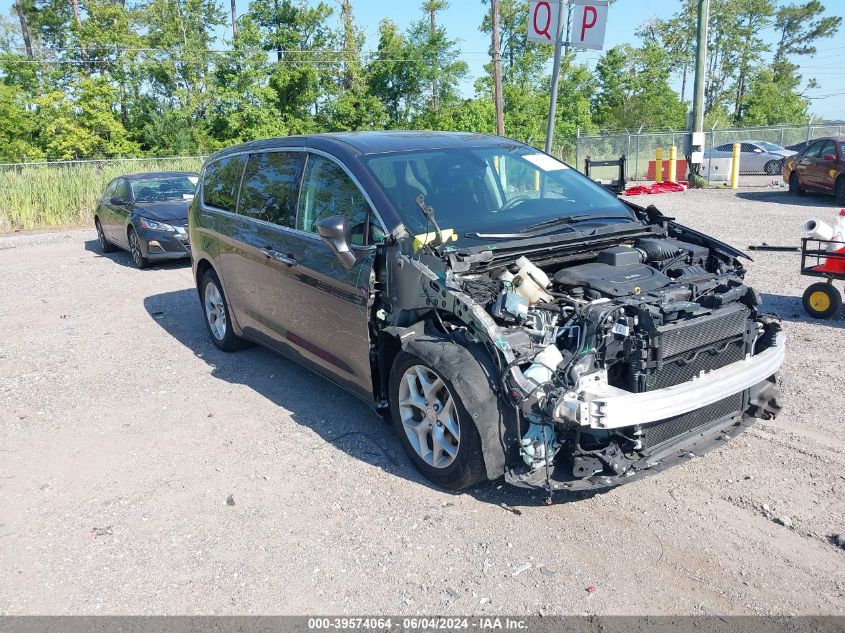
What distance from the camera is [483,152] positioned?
518 centimetres

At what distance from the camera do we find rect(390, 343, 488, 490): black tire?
362 centimetres

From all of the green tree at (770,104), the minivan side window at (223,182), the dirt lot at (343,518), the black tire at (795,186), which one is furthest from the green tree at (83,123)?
the green tree at (770,104)

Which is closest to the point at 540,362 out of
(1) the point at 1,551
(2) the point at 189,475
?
(2) the point at 189,475

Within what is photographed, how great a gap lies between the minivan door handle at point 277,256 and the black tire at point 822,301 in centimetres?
511

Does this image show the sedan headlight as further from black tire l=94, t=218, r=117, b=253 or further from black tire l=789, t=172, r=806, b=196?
black tire l=789, t=172, r=806, b=196

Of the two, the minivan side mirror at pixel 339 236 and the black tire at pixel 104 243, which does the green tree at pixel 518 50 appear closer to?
the black tire at pixel 104 243

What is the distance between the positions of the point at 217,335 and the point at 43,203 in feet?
52.5

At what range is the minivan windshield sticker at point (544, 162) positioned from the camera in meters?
5.33

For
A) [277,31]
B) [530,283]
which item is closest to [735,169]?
[530,283]

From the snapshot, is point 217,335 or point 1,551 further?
point 217,335

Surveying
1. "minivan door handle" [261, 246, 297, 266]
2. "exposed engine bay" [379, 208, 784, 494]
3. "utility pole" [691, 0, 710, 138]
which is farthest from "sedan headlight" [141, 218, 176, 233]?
"utility pole" [691, 0, 710, 138]

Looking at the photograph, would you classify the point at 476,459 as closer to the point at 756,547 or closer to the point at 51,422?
the point at 756,547

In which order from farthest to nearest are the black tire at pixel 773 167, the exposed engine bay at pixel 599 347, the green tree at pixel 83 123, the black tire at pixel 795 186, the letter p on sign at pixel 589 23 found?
the green tree at pixel 83 123 → the black tire at pixel 773 167 → the black tire at pixel 795 186 → the letter p on sign at pixel 589 23 → the exposed engine bay at pixel 599 347

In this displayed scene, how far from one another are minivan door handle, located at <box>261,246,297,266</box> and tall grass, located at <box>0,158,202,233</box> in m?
15.5
